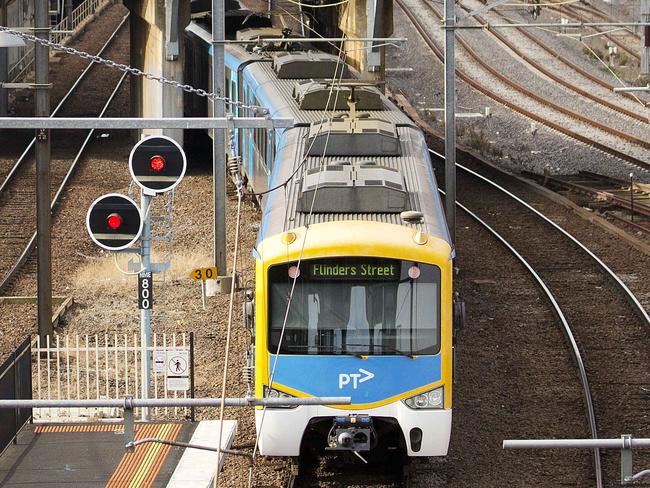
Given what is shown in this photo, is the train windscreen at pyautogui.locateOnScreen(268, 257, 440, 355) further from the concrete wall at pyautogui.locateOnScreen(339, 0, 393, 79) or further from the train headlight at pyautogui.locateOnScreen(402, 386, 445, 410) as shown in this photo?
the concrete wall at pyautogui.locateOnScreen(339, 0, 393, 79)

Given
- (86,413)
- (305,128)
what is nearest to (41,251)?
(86,413)

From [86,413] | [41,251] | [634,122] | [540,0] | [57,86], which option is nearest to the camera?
[86,413]

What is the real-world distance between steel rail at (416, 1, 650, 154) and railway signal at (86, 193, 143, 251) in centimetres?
1901

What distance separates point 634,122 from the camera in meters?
34.9

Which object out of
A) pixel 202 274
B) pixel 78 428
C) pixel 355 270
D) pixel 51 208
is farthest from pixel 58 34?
pixel 355 270

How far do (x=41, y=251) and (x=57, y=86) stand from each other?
2665 centimetres

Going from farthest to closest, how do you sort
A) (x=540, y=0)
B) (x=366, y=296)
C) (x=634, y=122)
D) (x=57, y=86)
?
(x=540, y=0), (x=57, y=86), (x=634, y=122), (x=366, y=296)

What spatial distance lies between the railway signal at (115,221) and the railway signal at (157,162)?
0.26 m

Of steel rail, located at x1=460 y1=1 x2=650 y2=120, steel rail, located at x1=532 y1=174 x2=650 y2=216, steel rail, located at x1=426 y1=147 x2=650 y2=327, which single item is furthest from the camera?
steel rail, located at x1=460 y1=1 x2=650 y2=120

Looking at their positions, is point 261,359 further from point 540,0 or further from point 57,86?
point 540,0

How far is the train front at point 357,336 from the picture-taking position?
12.4m

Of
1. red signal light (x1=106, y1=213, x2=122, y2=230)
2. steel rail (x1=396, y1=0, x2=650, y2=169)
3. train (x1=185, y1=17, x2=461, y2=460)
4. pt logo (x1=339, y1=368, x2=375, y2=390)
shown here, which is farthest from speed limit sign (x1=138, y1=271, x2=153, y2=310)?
steel rail (x1=396, y1=0, x2=650, y2=169)

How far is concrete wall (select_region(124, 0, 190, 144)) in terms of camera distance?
94.6 feet

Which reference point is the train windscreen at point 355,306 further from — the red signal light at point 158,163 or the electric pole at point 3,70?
the electric pole at point 3,70
